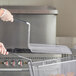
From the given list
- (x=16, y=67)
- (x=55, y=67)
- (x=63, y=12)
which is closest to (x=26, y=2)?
(x=63, y=12)

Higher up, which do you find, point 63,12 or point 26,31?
point 63,12

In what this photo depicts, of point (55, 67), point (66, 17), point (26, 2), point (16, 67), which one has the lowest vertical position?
point (16, 67)

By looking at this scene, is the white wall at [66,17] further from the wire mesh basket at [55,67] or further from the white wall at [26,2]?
the wire mesh basket at [55,67]

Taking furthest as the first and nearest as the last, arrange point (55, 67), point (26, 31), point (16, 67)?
point (26, 31), point (16, 67), point (55, 67)

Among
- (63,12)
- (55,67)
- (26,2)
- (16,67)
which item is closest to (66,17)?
(63,12)

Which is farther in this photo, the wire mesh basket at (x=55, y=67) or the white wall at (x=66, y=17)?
the white wall at (x=66, y=17)

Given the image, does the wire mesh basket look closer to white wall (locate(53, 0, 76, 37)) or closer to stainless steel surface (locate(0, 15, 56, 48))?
stainless steel surface (locate(0, 15, 56, 48))

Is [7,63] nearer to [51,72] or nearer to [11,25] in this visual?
[11,25]

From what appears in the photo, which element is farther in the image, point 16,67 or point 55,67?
point 16,67

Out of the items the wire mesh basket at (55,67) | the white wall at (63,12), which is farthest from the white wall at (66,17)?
the wire mesh basket at (55,67)

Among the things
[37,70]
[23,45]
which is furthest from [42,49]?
[23,45]

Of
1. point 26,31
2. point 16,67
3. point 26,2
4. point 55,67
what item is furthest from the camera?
point 26,2

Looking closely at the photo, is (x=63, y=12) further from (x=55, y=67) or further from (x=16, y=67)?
(x=55, y=67)

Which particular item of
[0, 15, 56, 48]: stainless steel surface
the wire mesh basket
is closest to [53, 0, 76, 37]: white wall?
[0, 15, 56, 48]: stainless steel surface
